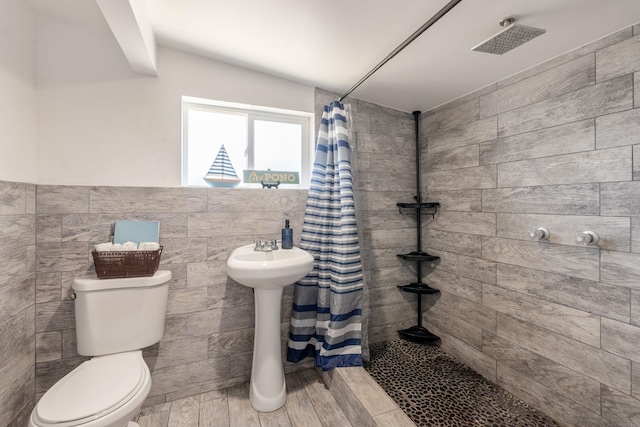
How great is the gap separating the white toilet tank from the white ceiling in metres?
1.32

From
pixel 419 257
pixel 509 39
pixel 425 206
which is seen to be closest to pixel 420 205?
pixel 425 206

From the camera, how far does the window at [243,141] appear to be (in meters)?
1.92

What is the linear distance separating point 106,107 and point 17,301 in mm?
1155

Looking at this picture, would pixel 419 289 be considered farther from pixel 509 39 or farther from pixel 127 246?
pixel 127 246

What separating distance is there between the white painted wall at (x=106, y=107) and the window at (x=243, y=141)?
5.8 inches

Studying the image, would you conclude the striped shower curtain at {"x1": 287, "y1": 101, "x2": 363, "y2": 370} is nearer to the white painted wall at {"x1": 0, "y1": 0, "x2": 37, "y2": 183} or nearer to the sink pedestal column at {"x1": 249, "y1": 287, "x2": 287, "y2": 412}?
the sink pedestal column at {"x1": 249, "y1": 287, "x2": 287, "y2": 412}

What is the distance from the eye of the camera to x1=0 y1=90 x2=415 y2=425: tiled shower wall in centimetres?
140

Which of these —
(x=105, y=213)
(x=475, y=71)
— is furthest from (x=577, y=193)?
(x=105, y=213)

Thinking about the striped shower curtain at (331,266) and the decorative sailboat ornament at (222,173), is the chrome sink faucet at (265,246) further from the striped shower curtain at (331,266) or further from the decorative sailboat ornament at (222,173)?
the decorative sailboat ornament at (222,173)

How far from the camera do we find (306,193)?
2037 millimetres

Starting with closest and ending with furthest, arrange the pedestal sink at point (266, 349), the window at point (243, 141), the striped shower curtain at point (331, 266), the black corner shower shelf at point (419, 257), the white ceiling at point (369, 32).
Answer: the white ceiling at point (369, 32) < the pedestal sink at point (266, 349) < the striped shower curtain at point (331, 266) < the window at point (243, 141) < the black corner shower shelf at point (419, 257)

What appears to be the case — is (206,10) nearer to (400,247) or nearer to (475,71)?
(475,71)

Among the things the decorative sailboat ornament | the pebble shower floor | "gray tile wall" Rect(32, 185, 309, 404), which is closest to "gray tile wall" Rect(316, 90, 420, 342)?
the pebble shower floor

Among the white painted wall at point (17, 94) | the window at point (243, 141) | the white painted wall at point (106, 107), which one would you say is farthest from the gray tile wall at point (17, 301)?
the window at point (243, 141)
